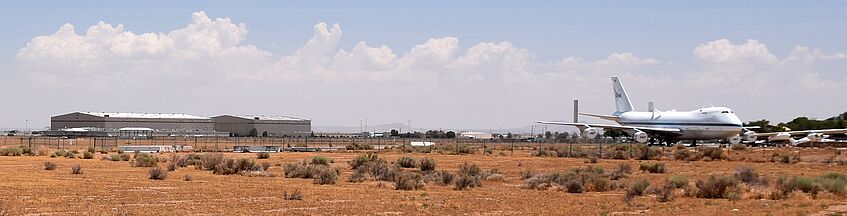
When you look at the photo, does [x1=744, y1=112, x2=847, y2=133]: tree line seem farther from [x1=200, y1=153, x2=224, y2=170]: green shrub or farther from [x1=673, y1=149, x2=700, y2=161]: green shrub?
[x1=200, y1=153, x2=224, y2=170]: green shrub

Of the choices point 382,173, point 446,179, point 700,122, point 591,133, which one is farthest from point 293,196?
point 591,133

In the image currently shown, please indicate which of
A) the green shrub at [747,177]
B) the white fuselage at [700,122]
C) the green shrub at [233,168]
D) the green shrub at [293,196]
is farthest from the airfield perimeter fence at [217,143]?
the green shrub at [293,196]

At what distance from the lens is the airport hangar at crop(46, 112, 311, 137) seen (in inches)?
6737

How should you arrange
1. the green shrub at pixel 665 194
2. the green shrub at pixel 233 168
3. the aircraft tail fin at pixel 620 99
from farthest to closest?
the aircraft tail fin at pixel 620 99
the green shrub at pixel 233 168
the green shrub at pixel 665 194

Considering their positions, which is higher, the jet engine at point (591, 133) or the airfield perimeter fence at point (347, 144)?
the jet engine at point (591, 133)

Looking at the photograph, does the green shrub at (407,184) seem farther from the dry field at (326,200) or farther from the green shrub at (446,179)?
the green shrub at (446,179)

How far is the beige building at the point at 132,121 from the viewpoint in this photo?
564 ft

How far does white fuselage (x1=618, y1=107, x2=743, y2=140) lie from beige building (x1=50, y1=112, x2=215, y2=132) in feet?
331

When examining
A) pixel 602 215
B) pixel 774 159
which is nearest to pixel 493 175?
pixel 602 215

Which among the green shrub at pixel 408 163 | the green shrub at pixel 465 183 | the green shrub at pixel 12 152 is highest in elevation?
the green shrub at pixel 12 152

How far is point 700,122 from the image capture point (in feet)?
290

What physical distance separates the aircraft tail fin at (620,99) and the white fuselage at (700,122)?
344 inches

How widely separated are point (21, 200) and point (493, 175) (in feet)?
59.6

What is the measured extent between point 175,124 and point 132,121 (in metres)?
8.01
